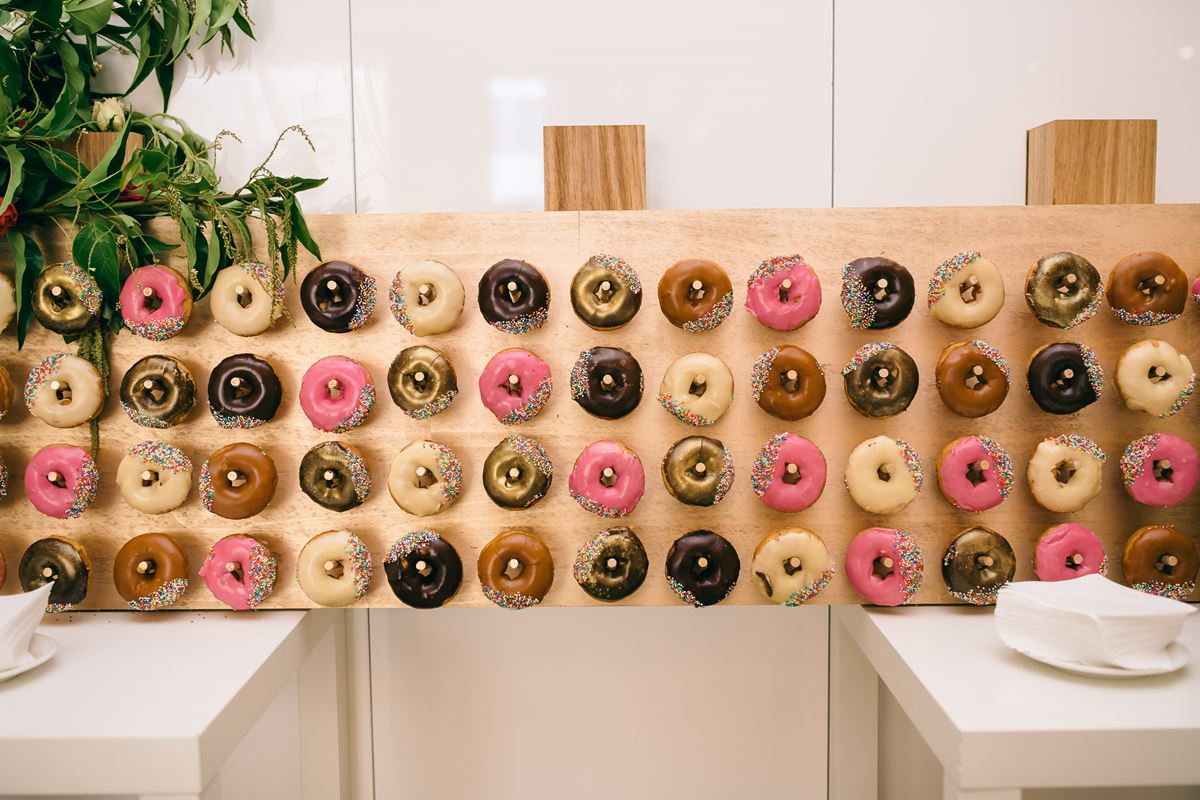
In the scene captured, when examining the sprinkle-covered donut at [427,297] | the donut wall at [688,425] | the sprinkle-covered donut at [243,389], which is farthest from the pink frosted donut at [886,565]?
the sprinkle-covered donut at [243,389]

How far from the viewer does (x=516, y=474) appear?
1.40m

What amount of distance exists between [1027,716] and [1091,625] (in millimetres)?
194

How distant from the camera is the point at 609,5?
1643 mm

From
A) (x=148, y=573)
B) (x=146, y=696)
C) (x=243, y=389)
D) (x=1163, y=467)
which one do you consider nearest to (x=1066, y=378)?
(x=1163, y=467)

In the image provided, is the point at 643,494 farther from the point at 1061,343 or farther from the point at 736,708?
the point at 1061,343

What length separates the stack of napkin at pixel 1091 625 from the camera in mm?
1102

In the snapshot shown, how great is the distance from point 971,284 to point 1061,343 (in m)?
0.21

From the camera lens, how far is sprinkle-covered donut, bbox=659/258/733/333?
54.4 inches

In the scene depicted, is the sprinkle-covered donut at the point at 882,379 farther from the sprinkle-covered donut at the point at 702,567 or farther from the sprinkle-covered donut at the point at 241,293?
the sprinkle-covered donut at the point at 241,293

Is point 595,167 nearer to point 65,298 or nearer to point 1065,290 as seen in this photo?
point 1065,290

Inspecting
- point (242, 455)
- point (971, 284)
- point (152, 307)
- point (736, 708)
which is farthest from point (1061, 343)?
point (152, 307)

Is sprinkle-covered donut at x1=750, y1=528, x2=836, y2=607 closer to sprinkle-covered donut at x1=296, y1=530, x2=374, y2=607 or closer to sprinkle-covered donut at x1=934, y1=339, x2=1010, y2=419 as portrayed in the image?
sprinkle-covered donut at x1=934, y1=339, x2=1010, y2=419

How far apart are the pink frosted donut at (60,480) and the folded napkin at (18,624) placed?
23 cm

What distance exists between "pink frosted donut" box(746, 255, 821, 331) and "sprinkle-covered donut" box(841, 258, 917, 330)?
7 centimetres
